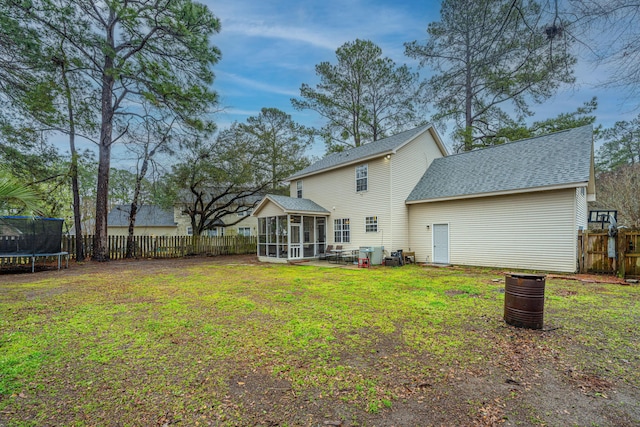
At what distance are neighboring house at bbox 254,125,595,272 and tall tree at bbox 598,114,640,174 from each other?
1600cm

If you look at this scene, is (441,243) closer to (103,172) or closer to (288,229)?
(288,229)

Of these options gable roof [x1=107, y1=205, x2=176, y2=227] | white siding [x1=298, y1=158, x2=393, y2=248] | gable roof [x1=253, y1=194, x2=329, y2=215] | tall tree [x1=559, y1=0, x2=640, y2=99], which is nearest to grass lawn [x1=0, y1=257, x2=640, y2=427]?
tall tree [x1=559, y1=0, x2=640, y2=99]

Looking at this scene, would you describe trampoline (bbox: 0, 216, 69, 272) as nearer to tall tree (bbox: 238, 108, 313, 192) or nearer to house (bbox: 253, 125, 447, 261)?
house (bbox: 253, 125, 447, 261)

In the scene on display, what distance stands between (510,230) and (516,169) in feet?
8.34

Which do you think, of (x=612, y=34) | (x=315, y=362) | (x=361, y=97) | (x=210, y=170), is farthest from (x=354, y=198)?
(x=315, y=362)

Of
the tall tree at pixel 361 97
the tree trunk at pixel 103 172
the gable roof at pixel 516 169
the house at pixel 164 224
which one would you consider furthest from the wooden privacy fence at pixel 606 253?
the house at pixel 164 224

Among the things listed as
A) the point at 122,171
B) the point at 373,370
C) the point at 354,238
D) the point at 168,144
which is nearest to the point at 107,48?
the point at 168,144

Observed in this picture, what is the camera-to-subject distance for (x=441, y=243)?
12.7 metres

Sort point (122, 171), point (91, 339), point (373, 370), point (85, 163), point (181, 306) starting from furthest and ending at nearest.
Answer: point (122, 171)
point (85, 163)
point (181, 306)
point (91, 339)
point (373, 370)

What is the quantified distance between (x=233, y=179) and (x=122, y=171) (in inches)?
263

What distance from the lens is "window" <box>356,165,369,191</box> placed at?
562 inches

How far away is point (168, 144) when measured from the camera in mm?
15836

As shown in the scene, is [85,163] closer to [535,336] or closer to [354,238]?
[354,238]

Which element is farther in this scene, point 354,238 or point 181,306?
point 354,238
